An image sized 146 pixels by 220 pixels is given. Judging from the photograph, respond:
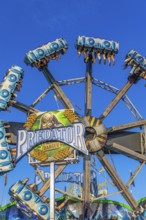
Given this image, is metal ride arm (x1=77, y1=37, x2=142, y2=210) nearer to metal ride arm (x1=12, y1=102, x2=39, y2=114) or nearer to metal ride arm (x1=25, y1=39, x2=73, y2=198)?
metal ride arm (x1=25, y1=39, x2=73, y2=198)

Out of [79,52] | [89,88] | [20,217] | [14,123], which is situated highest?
[79,52]

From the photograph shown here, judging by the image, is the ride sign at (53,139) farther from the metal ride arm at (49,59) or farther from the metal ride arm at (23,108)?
the metal ride arm at (49,59)

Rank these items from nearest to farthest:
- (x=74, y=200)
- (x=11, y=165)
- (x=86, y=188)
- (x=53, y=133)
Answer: (x=53, y=133), (x=11, y=165), (x=86, y=188), (x=74, y=200)

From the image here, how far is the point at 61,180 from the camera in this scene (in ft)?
145

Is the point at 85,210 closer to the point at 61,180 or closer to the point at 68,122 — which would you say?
the point at 68,122

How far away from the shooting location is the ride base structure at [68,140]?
24.3m

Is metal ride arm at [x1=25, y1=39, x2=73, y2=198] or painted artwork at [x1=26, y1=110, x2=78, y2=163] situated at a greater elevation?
metal ride arm at [x1=25, y1=39, x2=73, y2=198]

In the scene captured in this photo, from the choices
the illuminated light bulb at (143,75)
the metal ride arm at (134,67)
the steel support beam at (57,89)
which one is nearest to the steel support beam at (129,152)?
the steel support beam at (57,89)

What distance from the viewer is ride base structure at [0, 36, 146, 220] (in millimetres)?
24297

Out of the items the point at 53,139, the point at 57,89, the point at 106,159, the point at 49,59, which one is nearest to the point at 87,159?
the point at 106,159

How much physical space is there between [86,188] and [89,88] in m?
7.90

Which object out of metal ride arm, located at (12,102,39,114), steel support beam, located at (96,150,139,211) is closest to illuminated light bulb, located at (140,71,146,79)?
steel support beam, located at (96,150,139,211)

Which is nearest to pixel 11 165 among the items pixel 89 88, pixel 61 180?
pixel 89 88

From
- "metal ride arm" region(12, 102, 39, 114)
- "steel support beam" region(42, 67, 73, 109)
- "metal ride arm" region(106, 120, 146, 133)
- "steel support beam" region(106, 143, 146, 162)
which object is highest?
"steel support beam" region(42, 67, 73, 109)
